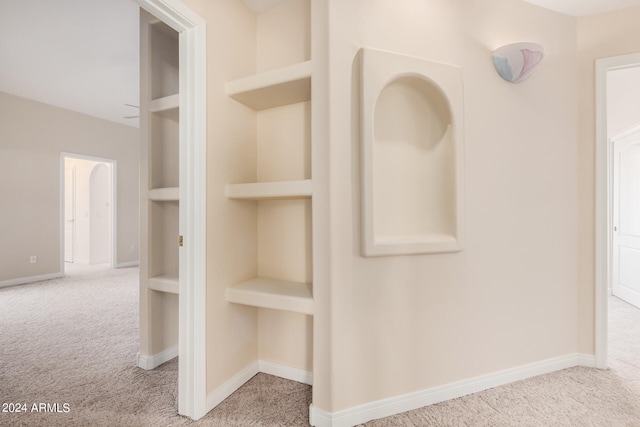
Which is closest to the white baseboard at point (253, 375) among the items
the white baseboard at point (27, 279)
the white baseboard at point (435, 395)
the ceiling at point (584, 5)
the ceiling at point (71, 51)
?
the white baseboard at point (435, 395)

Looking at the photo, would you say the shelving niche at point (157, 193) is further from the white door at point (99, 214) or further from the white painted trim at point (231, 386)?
the white door at point (99, 214)

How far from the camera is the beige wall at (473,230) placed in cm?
151

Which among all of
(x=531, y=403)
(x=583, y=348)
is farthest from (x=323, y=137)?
(x=583, y=348)

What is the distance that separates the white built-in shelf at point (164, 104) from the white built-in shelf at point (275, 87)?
1.52ft

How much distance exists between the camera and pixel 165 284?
1.95 meters

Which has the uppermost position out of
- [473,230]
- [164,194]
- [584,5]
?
[584,5]

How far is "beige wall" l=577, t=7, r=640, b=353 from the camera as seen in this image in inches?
79.8

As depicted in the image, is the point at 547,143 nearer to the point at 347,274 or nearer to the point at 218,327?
the point at 347,274

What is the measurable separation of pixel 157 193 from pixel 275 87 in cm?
107

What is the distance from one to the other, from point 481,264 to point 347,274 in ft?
2.94

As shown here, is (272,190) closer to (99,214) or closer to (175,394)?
(175,394)

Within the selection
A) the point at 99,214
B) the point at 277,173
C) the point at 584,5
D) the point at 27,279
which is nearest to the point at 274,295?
the point at 277,173

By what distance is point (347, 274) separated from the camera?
151cm

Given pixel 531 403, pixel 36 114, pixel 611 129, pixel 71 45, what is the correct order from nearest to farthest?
1. pixel 531 403
2. pixel 71 45
3. pixel 611 129
4. pixel 36 114
